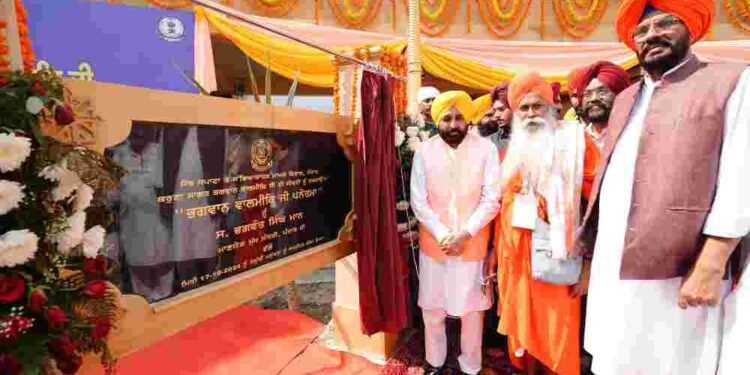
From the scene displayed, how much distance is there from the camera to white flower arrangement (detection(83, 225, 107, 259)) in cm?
106

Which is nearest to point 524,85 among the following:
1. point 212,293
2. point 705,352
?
point 705,352

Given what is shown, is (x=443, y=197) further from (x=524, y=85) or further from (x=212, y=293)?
(x=212, y=293)

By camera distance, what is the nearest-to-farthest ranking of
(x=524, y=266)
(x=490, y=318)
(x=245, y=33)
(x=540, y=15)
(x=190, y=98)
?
(x=190, y=98) → (x=524, y=266) → (x=490, y=318) → (x=245, y=33) → (x=540, y=15)

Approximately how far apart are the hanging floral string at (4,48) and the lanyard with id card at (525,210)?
2152 mm

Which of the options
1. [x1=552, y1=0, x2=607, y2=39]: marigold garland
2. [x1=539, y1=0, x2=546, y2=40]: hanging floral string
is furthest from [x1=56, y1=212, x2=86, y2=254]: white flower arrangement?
[x1=552, y1=0, x2=607, y2=39]: marigold garland

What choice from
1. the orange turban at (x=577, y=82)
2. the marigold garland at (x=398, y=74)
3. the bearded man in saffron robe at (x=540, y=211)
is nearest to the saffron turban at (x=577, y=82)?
the orange turban at (x=577, y=82)

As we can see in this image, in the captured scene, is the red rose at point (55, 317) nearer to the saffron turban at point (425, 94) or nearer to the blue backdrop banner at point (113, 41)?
the blue backdrop banner at point (113, 41)

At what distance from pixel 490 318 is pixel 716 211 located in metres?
1.97

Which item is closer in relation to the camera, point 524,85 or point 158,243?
point 158,243

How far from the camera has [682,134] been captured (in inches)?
53.4

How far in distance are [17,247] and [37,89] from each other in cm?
38

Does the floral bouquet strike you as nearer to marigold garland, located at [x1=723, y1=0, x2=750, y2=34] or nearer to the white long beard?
the white long beard

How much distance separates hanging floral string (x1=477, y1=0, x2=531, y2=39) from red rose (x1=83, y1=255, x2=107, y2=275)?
18.9 feet

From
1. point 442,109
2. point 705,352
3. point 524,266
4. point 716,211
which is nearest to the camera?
point 716,211
